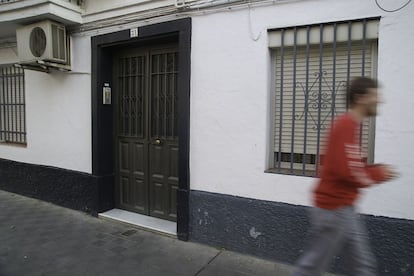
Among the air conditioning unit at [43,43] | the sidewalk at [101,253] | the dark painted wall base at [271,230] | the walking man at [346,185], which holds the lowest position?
the sidewalk at [101,253]

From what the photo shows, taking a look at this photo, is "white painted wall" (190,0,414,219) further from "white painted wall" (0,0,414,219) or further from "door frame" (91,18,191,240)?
"door frame" (91,18,191,240)

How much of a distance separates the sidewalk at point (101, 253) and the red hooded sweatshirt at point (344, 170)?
5.33ft

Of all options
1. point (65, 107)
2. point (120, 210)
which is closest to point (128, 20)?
point (65, 107)

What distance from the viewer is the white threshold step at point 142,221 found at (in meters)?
4.42

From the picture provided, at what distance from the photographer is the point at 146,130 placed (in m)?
4.80

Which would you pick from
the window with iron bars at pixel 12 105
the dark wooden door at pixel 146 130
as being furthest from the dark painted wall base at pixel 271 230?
the window with iron bars at pixel 12 105

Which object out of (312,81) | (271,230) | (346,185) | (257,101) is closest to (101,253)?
(271,230)

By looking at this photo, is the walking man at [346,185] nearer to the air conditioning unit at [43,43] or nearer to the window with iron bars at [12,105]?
the air conditioning unit at [43,43]

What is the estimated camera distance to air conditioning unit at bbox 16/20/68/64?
482cm

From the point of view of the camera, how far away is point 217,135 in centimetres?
387

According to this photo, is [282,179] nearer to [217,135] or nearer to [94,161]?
[217,135]

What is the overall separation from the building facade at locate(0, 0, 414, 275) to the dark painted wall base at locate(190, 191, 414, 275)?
0.01m

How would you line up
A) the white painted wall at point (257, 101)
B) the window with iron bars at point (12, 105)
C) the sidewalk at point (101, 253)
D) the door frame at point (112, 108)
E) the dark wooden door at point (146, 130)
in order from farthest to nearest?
the window with iron bars at point (12, 105), the dark wooden door at point (146, 130), the door frame at point (112, 108), the sidewalk at point (101, 253), the white painted wall at point (257, 101)

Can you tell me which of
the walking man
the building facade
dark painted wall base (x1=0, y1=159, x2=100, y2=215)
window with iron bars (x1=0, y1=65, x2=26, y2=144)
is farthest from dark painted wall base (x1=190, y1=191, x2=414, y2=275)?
window with iron bars (x1=0, y1=65, x2=26, y2=144)
